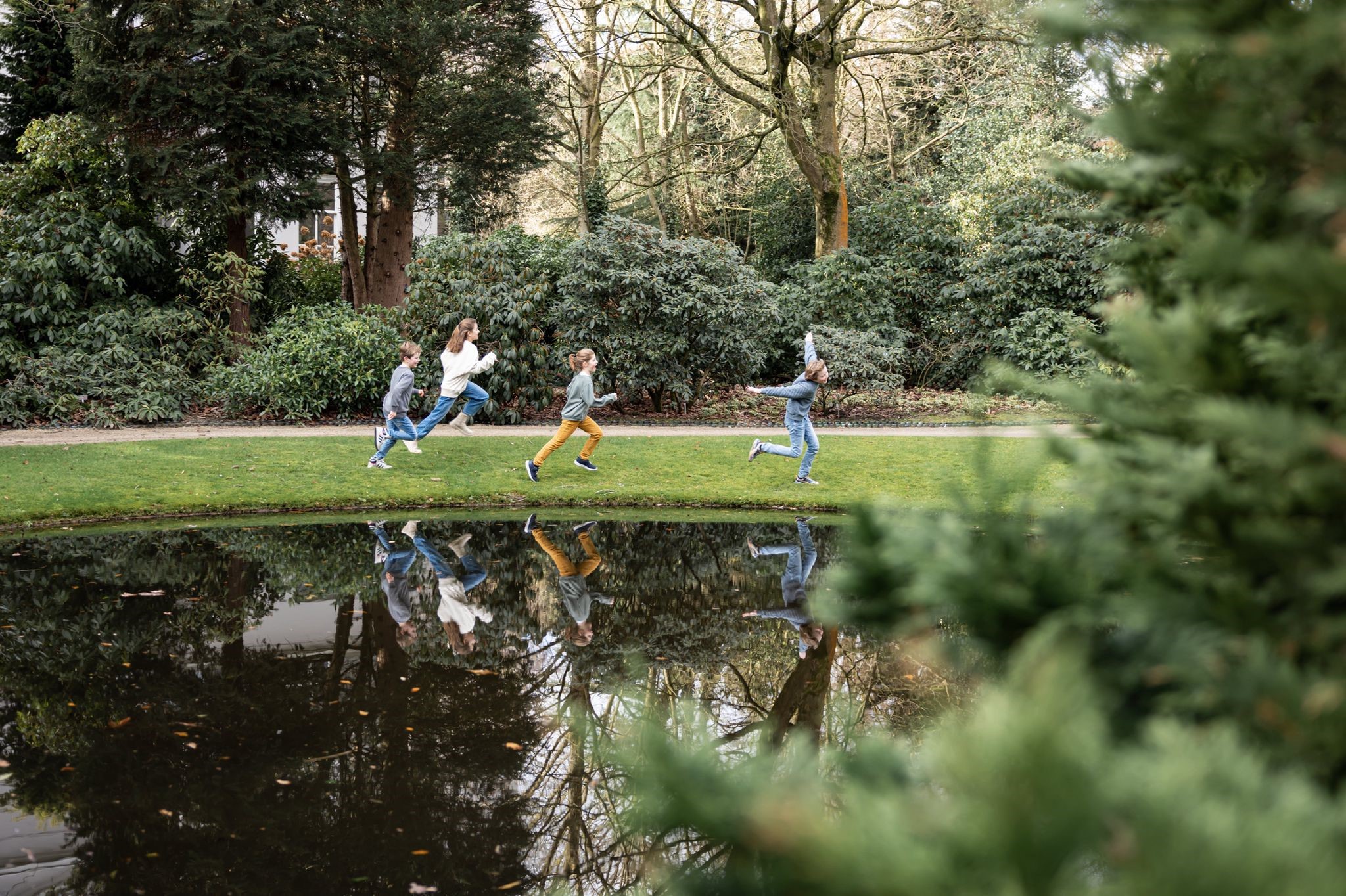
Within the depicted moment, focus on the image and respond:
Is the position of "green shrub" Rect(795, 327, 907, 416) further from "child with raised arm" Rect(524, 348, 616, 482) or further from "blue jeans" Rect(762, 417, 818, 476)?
"child with raised arm" Rect(524, 348, 616, 482)

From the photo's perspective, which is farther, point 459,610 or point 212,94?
point 212,94

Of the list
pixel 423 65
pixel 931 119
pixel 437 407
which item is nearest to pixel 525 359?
pixel 437 407

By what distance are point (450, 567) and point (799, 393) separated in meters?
5.13

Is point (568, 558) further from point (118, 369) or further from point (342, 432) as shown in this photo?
point (118, 369)

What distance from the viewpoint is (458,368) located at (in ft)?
46.3

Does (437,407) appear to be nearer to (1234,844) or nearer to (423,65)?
(423,65)

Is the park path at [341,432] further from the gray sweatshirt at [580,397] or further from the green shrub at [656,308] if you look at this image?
the gray sweatshirt at [580,397]

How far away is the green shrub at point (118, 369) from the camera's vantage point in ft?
54.9

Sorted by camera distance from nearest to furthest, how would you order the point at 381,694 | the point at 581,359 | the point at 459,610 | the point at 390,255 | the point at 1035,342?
the point at 381,694
the point at 459,610
the point at 581,359
the point at 1035,342
the point at 390,255

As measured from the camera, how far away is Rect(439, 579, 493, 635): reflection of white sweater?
7746 mm

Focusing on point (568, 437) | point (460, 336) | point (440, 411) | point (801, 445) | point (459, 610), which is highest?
point (460, 336)

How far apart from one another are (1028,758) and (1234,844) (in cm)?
20

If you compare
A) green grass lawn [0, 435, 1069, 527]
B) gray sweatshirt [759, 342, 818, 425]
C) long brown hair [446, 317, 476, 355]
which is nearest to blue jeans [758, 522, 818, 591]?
green grass lawn [0, 435, 1069, 527]

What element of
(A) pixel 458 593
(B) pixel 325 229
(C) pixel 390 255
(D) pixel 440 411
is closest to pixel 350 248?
(C) pixel 390 255
